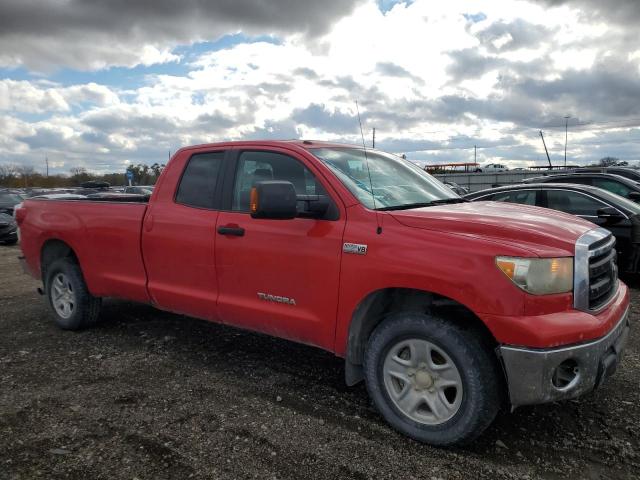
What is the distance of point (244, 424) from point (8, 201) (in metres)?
16.7

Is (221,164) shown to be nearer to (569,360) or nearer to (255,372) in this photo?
(255,372)

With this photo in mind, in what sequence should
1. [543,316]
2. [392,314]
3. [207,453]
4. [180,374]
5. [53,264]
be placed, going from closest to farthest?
[543,316]
[207,453]
[392,314]
[180,374]
[53,264]

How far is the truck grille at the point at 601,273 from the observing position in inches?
119

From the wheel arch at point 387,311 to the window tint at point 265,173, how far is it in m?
0.92

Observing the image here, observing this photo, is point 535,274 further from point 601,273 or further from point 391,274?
point 391,274

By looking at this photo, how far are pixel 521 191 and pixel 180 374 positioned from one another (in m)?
5.86

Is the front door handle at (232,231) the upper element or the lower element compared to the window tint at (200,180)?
lower

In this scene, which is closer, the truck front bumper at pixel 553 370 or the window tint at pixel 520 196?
the truck front bumper at pixel 553 370

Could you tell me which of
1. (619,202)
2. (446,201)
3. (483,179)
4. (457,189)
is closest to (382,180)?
(446,201)

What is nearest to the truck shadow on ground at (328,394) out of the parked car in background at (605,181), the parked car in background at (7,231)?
the parked car in background at (605,181)

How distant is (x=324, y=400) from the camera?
3.77 metres

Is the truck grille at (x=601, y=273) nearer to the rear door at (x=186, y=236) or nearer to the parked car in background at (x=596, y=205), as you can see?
the rear door at (x=186, y=236)

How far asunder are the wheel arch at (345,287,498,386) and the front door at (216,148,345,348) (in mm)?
174

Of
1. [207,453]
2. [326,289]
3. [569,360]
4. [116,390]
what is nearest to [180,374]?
[116,390]
